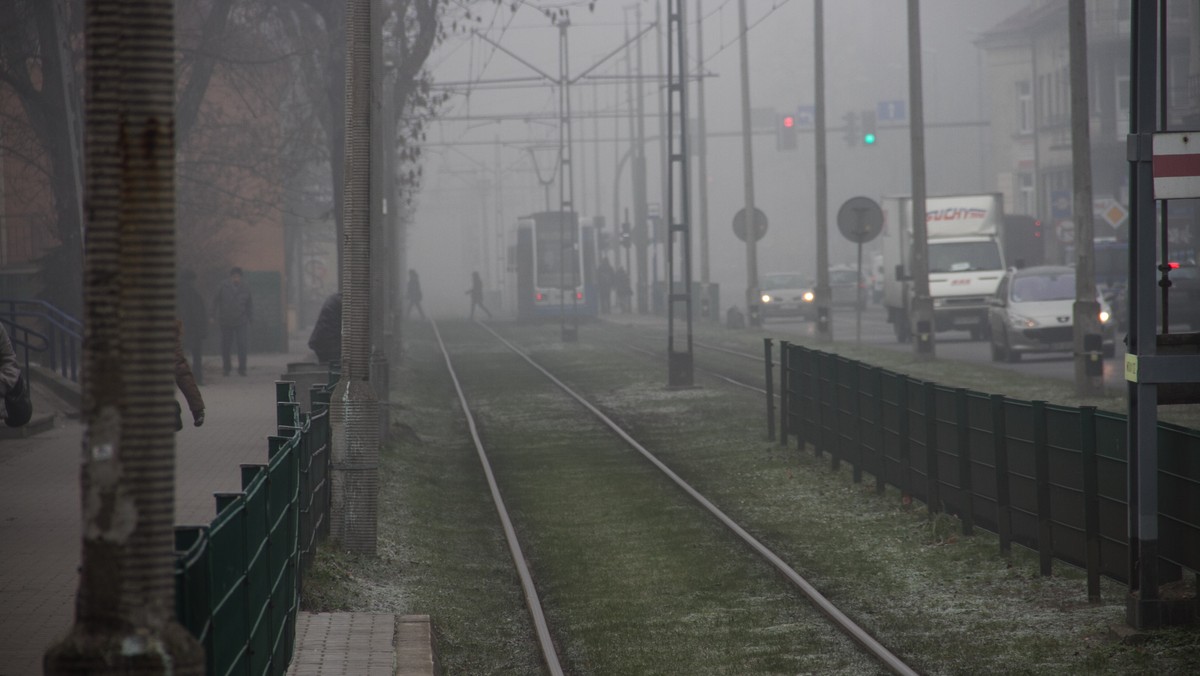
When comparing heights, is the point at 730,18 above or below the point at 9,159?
above

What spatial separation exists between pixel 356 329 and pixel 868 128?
34802mm

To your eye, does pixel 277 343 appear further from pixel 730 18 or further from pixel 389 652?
pixel 730 18

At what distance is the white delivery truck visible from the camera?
35.3 meters

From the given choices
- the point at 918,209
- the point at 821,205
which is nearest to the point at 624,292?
the point at 821,205

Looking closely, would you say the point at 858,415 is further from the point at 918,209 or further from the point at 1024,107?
the point at 1024,107

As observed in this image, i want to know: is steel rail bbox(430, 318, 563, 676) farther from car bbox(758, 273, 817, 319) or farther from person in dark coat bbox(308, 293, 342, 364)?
car bbox(758, 273, 817, 319)

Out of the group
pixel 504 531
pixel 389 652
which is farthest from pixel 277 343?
pixel 389 652

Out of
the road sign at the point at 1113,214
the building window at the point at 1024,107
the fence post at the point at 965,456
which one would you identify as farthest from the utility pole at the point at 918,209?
the building window at the point at 1024,107

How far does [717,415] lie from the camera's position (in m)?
21.2

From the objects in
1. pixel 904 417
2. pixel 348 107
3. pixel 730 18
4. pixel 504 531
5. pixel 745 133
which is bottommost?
pixel 504 531

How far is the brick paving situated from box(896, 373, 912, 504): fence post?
5.24 m

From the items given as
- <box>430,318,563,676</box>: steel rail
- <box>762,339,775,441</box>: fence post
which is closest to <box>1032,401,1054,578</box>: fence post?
<box>430,318,563,676</box>: steel rail

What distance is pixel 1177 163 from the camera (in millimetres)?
7984

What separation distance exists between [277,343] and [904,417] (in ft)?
85.9
